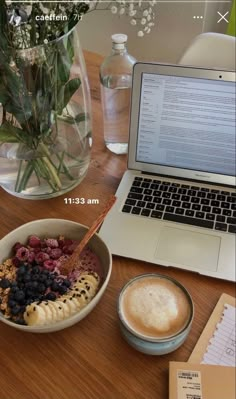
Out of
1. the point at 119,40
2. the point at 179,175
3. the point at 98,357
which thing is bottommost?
the point at 98,357

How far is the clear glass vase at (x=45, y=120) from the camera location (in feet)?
2.27

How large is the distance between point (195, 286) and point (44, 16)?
47 cm

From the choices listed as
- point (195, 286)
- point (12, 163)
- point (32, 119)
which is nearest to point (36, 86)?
point (32, 119)

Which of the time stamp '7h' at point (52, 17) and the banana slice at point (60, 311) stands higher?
the time stamp '7h' at point (52, 17)

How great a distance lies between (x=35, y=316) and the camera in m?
0.59

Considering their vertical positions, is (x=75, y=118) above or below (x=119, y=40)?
below

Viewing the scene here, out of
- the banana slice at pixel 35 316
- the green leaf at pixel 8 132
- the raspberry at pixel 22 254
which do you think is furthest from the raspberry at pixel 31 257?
the green leaf at pixel 8 132

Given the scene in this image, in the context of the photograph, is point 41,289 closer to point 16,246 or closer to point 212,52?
point 16,246

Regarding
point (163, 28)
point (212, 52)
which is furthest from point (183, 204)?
point (163, 28)

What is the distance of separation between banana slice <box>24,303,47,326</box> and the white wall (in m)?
1.08

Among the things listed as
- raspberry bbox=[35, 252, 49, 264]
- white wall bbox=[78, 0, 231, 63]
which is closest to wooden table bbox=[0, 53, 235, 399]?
raspberry bbox=[35, 252, 49, 264]

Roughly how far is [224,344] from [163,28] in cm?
130

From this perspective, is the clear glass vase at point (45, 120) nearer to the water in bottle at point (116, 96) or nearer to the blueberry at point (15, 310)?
the water in bottle at point (116, 96)

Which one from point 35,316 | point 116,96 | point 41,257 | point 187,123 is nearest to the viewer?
point 35,316
